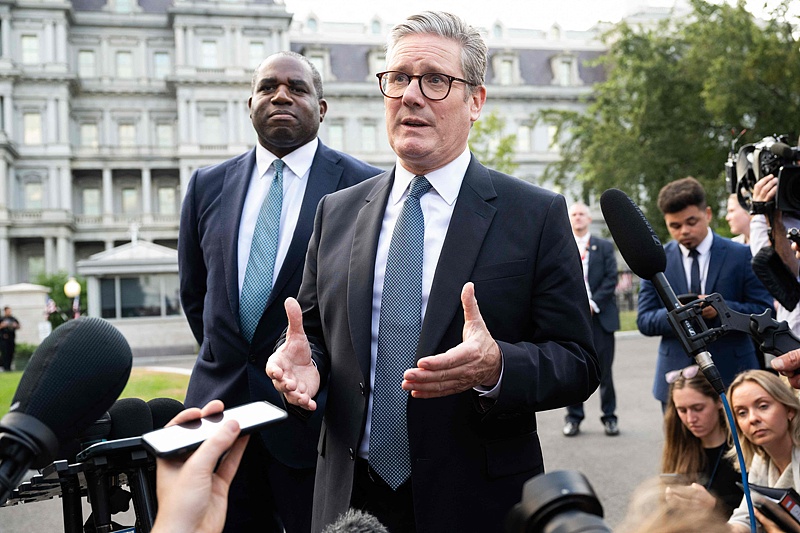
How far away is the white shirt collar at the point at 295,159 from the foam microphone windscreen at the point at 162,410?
5.13 ft

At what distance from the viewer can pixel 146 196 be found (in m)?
54.7

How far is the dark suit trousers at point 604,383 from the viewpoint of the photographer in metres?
8.12

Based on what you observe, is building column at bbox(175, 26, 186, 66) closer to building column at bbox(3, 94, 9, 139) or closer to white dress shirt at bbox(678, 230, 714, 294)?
building column at bbox(3, 94, 9, 139)

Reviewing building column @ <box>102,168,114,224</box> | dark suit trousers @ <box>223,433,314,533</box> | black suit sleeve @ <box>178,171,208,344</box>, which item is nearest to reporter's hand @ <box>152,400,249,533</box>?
dark suit trousers @ <box>223,433,314,533</box>

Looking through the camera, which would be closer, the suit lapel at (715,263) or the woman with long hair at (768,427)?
the woman with long hair at (768,427)

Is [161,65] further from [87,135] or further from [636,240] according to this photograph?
[636,240]

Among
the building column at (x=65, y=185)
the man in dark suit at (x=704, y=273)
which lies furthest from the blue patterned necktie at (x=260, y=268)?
the building column at (x=65, y=185)

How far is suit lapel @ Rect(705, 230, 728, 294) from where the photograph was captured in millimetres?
5281

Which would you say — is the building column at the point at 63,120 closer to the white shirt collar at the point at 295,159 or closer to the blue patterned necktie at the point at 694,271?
the blue patterned necktie at the point at 694,271

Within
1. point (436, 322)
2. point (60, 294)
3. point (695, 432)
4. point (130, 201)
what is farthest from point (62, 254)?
point (436, 322)

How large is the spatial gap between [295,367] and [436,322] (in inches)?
16.3

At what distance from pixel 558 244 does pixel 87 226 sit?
55.8m

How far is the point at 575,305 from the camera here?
2.32m

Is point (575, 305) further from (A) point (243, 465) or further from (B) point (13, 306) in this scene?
(B) point (13, 306)
